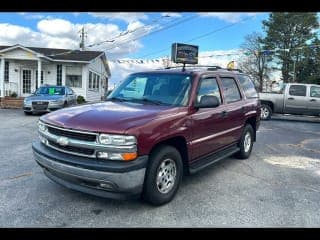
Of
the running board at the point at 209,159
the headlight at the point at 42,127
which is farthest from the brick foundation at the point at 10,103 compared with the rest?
the running board at the point at 209,159

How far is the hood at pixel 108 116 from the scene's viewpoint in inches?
147

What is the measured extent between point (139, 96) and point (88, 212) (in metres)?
2.02

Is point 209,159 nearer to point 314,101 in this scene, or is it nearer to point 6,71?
point 314,101

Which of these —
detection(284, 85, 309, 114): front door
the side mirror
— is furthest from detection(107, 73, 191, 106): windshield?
detection(284, 85, 309, 114): front door

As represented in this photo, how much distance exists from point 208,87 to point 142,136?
2.01 meters

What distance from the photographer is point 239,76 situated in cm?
682

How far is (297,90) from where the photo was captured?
15477mm

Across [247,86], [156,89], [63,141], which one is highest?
[247,86]

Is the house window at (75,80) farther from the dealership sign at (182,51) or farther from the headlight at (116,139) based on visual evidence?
the headlight at (116,139)

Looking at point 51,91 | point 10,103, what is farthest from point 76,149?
point 10,103

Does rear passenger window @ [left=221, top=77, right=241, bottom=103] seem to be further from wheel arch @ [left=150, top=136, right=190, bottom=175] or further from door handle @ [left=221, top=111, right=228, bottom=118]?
wheel arch @ [left=150, top=136, right=190, bottom=175]

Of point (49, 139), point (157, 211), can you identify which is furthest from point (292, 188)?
point (49, 139)

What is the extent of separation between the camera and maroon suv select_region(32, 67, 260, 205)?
3.68 metres

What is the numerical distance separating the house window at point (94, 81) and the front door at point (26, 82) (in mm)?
4827
